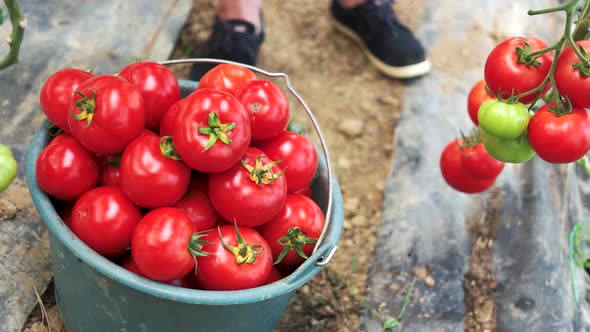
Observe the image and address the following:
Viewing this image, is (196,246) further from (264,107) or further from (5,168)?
(5,168)

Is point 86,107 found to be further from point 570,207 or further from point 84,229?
point 570,207

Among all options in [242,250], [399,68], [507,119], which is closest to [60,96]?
[242,250]

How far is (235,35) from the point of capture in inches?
89.2

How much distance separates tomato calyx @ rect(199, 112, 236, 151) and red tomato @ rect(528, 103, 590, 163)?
2.02 ft

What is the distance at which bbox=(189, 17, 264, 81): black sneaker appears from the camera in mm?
2236

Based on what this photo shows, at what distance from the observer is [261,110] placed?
4.32 feet

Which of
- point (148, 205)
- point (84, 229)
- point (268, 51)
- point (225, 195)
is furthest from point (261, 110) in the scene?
point (268, 51)

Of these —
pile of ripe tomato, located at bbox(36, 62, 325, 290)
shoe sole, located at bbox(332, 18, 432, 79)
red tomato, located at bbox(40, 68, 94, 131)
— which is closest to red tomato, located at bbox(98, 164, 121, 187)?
pile of ripe tomato, located at bbox(36, 62, 325, 290)

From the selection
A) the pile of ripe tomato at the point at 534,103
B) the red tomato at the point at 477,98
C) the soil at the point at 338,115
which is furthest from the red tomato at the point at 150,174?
the red tomato at the point at 477,98

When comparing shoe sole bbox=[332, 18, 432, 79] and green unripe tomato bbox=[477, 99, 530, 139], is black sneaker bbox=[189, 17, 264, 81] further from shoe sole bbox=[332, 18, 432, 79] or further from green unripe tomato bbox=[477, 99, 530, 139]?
green unripe tomato bbox=[477, 99, 530, 139]

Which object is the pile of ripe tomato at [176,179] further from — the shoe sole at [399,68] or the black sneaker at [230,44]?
the shoe sole at [399,68]

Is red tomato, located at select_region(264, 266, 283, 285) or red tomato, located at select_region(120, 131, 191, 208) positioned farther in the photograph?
red tomato, located at select_region(264, 266, 283, 285)

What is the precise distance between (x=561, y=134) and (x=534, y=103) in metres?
0.10

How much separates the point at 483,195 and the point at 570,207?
1.03ft
